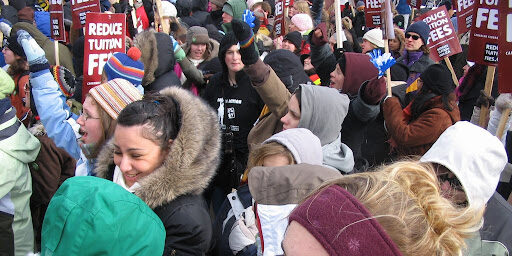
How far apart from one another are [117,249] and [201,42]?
4.44 m

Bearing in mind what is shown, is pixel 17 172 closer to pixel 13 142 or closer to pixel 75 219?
pixel 13 142

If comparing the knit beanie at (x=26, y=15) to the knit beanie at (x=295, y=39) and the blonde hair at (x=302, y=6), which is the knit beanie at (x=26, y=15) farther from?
the blonde hair at (x=302, y=6)

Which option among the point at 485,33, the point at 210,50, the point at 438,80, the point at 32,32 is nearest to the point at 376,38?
the point at 210,50

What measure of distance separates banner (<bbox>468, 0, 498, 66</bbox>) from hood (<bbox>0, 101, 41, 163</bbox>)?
364 cm

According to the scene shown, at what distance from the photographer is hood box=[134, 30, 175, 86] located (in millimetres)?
4289

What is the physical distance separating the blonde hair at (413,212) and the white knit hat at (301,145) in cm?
119

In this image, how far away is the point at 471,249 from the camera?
69.3 inches

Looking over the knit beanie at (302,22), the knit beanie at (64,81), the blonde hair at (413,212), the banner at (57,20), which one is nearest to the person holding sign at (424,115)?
the blonde hair at (413,212)

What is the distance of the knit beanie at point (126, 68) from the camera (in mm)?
3666

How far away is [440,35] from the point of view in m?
6.27

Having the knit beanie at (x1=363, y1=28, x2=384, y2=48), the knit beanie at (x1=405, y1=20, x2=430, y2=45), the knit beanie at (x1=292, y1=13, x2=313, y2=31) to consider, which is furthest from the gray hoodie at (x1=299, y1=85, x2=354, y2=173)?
the knit beanie at (x1=292, y1=13, x2=313, y2=31)

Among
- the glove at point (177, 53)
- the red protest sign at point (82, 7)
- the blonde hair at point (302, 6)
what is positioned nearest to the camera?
the glove at point (177, 53)

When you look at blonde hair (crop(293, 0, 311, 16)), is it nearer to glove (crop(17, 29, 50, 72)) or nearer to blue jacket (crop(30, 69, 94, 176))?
glove (crop(17, 29, 50, 72))

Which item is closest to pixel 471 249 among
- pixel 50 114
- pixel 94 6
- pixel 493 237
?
pixel 493 237
